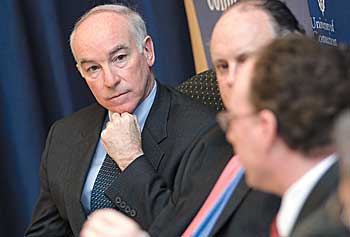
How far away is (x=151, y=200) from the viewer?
6.49ft

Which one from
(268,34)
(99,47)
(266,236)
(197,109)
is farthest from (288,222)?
(99,47)

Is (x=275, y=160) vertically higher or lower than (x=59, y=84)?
higher

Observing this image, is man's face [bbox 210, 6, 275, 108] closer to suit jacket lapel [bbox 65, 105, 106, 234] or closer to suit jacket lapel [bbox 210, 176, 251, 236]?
suit jacket lapel [bbox 210, 176, 251, 236]

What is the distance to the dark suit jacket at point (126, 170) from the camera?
2.03 meters

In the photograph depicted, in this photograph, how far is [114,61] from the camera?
7.13 feet

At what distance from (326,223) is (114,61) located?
1160mm

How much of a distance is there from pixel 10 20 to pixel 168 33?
63cm

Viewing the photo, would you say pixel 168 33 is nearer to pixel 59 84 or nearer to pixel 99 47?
pixel 59 84

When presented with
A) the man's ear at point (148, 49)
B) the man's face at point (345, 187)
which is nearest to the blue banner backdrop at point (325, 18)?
the man's ear at point (148, 49)

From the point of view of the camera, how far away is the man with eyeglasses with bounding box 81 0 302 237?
5.46 feet

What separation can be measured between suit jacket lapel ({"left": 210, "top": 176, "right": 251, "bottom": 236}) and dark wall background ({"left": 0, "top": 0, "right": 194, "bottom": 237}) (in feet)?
5.04

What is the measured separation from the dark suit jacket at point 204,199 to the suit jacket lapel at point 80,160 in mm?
302

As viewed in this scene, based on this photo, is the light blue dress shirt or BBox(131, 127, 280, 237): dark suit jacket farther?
the light blue dress shirt

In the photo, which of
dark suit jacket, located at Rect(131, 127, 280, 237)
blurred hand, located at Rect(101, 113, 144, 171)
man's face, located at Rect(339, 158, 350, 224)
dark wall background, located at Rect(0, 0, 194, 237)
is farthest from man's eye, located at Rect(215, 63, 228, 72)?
dark wall background, located at Rect(0, 0, 194, 237)
